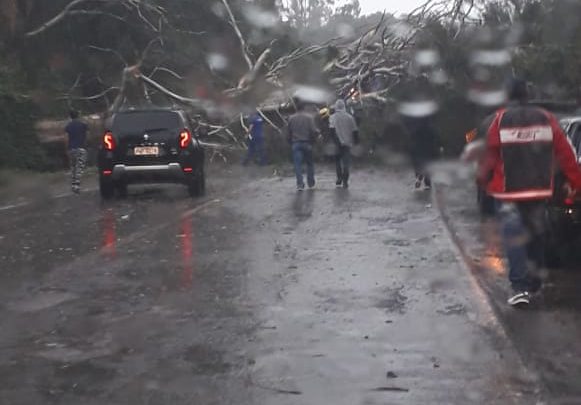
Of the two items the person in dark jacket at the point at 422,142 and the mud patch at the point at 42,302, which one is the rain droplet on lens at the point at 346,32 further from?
the mud patch at the point at 42,302

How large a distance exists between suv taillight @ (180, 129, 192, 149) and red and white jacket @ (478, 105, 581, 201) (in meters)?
11.5

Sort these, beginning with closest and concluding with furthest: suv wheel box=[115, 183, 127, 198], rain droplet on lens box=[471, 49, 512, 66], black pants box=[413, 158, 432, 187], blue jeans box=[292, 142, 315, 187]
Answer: suv wheel box=[115, 183, 127, 198]
blue jeans box=[292, 142, 315, 187]
black pants box=[413, 158, 432, 187]
rain droplet on lens box=[471, 49, 512, 66]

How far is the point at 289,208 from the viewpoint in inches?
680

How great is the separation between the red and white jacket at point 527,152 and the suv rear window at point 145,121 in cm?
1184

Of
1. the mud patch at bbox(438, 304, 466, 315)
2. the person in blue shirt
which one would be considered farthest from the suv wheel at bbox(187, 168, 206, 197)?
the mud patch at bbox(438, 304, 466, 315)

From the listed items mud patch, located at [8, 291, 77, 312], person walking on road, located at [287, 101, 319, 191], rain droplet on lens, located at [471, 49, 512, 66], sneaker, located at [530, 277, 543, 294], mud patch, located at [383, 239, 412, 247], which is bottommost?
mud patch, located at [383, 239, 412, 247]

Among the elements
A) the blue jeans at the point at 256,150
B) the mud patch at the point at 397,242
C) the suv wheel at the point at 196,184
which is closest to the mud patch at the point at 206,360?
the mud patch at the point at 397,242

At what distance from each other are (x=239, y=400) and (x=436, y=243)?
703 centimetres

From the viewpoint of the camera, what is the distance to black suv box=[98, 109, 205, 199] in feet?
63.7

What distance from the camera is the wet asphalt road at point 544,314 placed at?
21.2 ft

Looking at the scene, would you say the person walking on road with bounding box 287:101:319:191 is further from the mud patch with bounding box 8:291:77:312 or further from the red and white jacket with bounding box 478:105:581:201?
Result: the red and white jacket with bounding box 478:105:581:201

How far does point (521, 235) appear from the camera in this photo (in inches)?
342

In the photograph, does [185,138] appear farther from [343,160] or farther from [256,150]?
[256,150]

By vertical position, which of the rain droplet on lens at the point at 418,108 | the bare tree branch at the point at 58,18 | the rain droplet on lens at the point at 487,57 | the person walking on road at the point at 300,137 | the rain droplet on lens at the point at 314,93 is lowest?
the person walking on road at the point at 300,137
